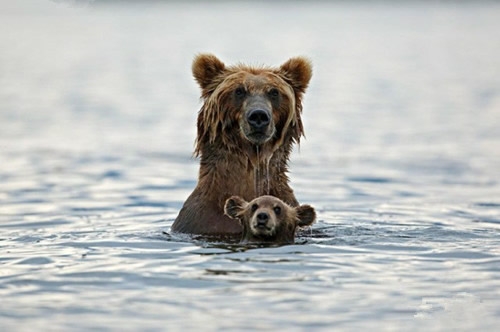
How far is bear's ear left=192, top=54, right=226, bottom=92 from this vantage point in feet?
40.9

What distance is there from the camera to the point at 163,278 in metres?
10.3

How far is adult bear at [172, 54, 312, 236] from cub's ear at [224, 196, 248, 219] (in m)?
0.39

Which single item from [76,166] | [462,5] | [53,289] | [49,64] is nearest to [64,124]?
[76,166]

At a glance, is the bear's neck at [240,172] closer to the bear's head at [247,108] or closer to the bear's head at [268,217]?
the bear's head at [247,108]

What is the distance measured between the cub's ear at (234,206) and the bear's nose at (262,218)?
34 cm

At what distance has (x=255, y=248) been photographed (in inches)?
452

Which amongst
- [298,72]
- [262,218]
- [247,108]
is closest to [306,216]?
[262,218]

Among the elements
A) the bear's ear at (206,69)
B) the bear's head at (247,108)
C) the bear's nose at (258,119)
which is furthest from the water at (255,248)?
the bear's ear at (206,69)

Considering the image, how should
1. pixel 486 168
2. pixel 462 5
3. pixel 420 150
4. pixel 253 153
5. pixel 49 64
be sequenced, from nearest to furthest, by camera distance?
pixel 253 153, pixel 486 168, pixel 420 150, pixel 49 64, pixel 462 5

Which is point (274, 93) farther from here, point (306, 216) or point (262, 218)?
point (262, 218)

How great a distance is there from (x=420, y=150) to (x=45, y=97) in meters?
16.1

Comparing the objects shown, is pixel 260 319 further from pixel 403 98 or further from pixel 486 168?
pixel 403 98

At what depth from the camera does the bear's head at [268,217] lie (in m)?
11.5

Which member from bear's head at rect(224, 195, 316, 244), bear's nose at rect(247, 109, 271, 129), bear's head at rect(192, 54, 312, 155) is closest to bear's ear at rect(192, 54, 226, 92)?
bear's head at rect(192, 54, 312, 155)
